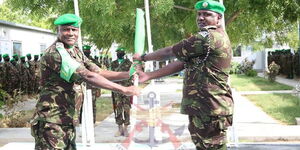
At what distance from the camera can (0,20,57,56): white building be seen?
17484 mm

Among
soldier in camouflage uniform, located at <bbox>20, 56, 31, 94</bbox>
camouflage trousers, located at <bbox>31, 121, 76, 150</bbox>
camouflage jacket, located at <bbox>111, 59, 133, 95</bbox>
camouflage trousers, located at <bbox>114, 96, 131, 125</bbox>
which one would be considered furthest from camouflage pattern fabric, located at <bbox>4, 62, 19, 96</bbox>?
camouflage trousers, located at <bbox>31, 121, 76, 150</bbox>

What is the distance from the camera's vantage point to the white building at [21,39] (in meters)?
17.5

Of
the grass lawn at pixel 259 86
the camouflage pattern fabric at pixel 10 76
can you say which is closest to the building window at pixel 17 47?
the camouflage pattern fabric at pixel 10 76

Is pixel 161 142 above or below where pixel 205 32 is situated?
below

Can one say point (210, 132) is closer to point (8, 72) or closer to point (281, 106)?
point (281, 106)

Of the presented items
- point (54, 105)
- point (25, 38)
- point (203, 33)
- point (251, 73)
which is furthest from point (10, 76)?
point (251, 73)

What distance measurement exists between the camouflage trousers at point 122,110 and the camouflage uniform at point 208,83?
505 cm

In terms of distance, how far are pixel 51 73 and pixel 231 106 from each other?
4.96 feet

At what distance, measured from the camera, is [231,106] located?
357 centimetres

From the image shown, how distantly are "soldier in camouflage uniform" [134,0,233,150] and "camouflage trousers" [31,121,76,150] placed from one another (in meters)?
1.03

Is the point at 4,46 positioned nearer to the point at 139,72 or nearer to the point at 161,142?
the point at 161,142

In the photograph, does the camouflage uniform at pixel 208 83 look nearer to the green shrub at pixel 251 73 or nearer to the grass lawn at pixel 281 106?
Answer: the grass lawn at pixel 281 106

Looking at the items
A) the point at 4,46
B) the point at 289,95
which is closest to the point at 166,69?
the point at 289,95

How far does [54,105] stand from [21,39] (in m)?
17.5
